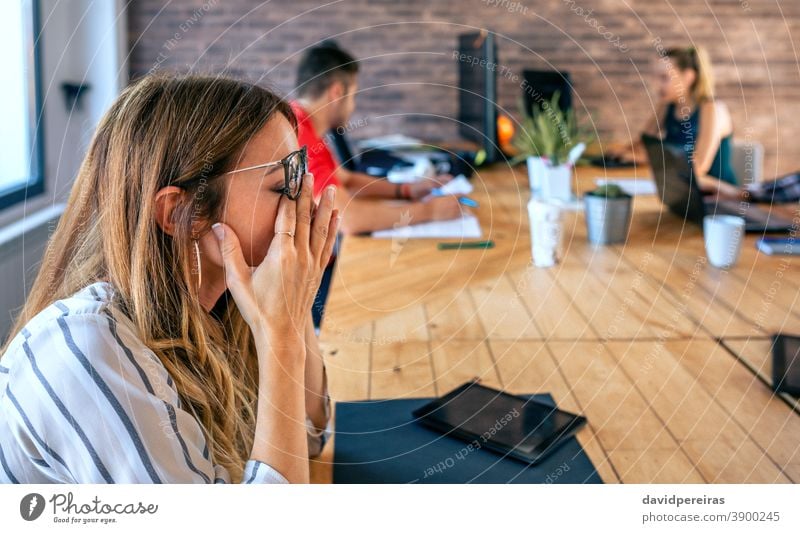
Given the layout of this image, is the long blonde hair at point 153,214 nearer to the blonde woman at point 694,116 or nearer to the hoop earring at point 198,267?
the hoop earring at point 198,267

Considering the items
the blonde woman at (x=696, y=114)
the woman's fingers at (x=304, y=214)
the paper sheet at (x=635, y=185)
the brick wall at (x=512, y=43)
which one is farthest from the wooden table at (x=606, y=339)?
the brick wall at (x=512, y=43)

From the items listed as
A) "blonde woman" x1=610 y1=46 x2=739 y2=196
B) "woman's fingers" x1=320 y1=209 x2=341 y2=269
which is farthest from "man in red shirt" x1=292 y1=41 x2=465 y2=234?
→ "blonde woman" x1=610 y1=46 x2=739 y2=196

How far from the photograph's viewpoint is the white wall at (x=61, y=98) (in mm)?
2410

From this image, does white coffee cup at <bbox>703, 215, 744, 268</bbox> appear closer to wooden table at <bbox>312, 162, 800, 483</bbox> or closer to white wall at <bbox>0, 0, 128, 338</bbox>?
wooden table at <bbox>312, 162, 800, 483</bbox>

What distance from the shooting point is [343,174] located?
263cm

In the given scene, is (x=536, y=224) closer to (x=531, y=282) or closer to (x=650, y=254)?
(x=531, y=282)

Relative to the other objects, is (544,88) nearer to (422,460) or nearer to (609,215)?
(609,215)

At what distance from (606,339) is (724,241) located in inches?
22.8

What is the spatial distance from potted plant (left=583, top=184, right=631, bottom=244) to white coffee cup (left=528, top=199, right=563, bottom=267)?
239mm

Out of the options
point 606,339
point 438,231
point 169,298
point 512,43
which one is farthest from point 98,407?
point 512,43

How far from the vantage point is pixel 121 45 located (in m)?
3.89

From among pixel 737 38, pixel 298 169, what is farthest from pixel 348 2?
pixel 298 169

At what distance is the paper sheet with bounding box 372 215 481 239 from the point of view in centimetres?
204

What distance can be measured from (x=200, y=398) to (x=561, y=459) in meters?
0.42
